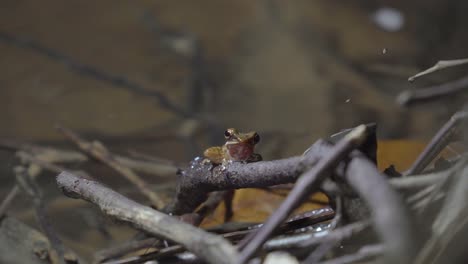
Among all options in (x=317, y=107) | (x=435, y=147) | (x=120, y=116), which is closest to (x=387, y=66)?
(x=317, y=107)

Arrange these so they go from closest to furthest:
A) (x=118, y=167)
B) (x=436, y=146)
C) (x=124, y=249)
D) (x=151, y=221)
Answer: (x=151, y=221), (x=436, y=146), (x=124, y=249), (x=118, y=167)

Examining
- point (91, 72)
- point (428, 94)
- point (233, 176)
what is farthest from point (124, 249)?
point (91, 72)

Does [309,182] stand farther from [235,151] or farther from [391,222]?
[235,151]

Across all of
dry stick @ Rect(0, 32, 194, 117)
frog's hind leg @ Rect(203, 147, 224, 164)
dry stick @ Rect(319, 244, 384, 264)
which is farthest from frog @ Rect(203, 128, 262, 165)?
dry stick @ Rect(0, 32, 194, 117)

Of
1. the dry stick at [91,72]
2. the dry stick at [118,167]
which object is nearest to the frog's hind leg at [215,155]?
the dry stick at [118,167]

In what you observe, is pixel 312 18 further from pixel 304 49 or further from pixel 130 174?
pixel 130 174

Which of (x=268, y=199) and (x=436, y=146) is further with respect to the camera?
(x=268, y=199)
